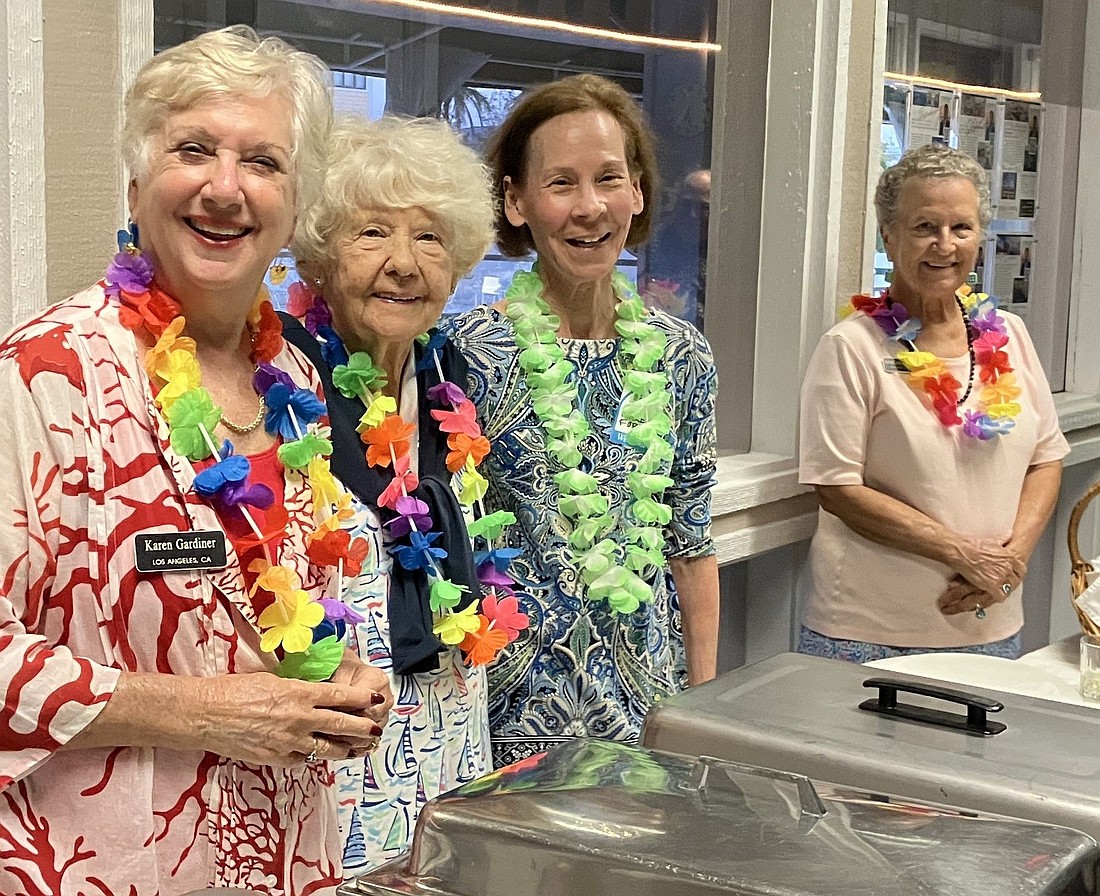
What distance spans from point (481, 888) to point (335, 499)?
0.85 metres

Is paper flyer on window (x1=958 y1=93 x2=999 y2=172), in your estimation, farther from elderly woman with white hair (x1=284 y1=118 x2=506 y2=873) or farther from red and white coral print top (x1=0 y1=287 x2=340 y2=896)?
red and white coral print top (x1=0 y1=287 x2=340 y2=896)

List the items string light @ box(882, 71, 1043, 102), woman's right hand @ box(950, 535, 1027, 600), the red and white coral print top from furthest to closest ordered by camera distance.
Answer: string light @ box(882, 71, 1043, 102), woman's right hand @ box(950, 535, 1027, 600), the red and white coral print top

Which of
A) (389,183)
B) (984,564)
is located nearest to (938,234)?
(984,564)

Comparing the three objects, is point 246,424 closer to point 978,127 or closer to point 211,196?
point 211,196

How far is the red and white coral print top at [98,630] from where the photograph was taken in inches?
53.9

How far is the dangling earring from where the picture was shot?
1.58 meters

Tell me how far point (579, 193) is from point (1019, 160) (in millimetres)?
3143

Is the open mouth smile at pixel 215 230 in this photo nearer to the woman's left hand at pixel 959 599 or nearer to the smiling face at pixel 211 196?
the smiling face at pixel 211 196

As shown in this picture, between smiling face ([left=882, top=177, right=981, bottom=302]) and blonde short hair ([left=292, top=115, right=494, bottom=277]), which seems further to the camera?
smiling face ([left=882, top=177, right=981, bottom=302])

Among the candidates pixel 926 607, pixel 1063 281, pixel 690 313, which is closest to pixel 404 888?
pixel 926 607

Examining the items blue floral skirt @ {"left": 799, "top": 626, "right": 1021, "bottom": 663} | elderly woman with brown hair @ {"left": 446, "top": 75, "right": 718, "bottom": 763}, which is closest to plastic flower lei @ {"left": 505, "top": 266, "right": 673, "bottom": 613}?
elderly woman with brown hair @ {"left": 446, "top": 75, "right": 718, "bottom": 763}

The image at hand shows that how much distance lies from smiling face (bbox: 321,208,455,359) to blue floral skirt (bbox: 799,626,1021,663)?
1519 mm

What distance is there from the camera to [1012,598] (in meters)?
3.11

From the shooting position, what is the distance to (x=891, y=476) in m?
3.04
